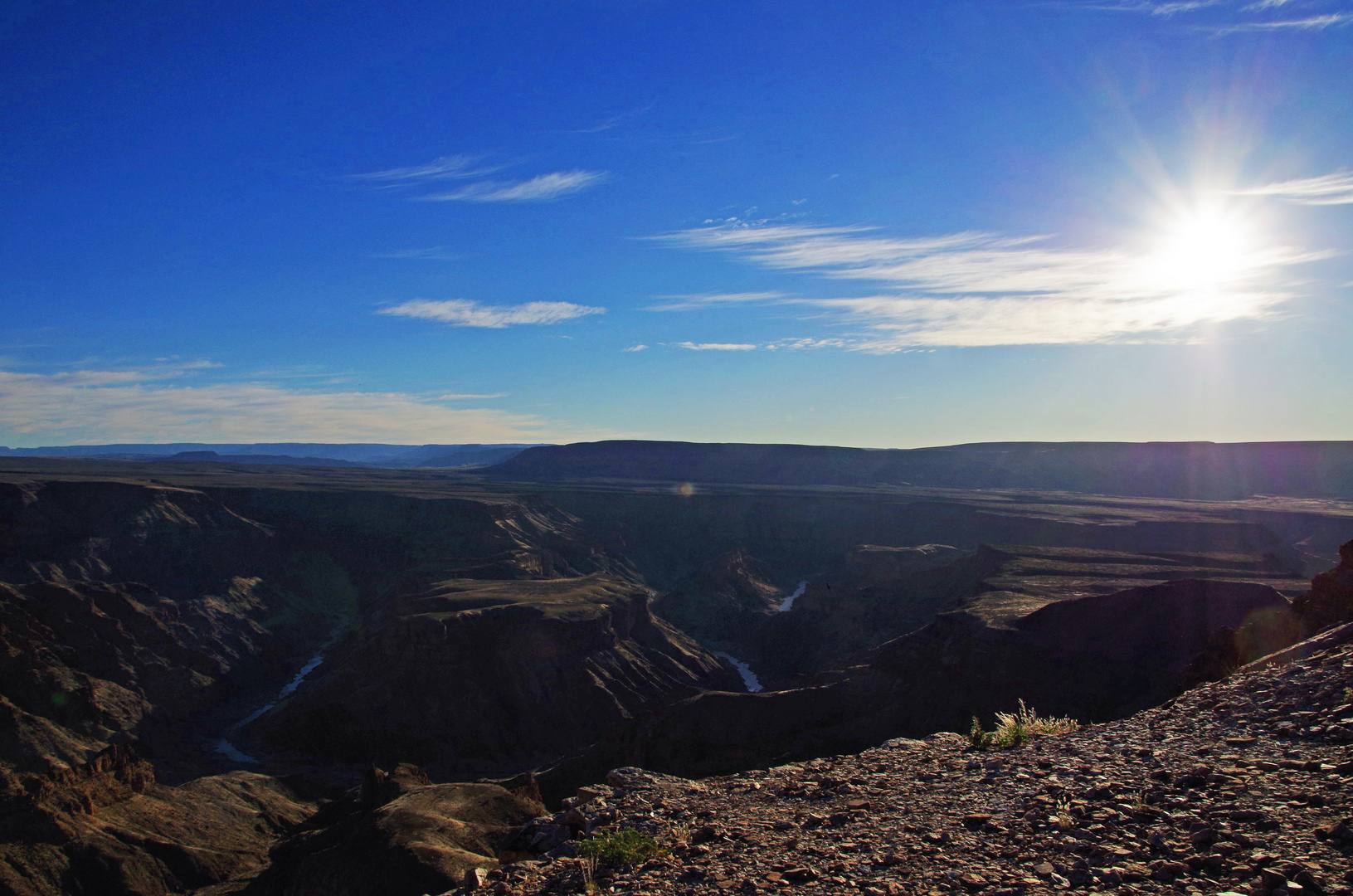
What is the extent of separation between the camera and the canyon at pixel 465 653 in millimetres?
34938

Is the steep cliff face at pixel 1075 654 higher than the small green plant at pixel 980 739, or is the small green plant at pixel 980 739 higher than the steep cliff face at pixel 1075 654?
the small green plant at pixel 980 739

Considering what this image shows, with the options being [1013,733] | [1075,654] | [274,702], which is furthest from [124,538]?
[1013,733]

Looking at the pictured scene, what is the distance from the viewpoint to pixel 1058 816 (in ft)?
27.4

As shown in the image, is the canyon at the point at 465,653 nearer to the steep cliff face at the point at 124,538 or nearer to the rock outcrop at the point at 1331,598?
the rock outcrop at the point at 1331,598

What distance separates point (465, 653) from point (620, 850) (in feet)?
190

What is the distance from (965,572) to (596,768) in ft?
186

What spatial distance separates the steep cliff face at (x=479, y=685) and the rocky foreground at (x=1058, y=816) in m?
49.8

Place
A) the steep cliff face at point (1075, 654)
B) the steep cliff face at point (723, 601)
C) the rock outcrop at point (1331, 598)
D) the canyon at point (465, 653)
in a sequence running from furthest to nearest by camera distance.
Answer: the steep cliff face at point (723, 601)
the steep cliff face at point (1075, 654)
the canyon at point (465, 653)
the rock outcrop at point (1331, 598)

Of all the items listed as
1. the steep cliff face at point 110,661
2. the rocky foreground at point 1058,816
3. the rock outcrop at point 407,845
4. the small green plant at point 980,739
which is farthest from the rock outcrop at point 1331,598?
the steep cliff face at point 110,661

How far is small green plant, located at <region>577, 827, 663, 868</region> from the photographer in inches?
366

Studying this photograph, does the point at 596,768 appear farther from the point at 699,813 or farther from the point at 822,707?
the point at 699,813

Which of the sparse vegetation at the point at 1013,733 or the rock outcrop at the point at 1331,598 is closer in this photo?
the sparse vegetation at the point at 1013,733

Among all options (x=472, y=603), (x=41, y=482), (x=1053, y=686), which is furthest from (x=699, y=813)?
(x=41, y=482)

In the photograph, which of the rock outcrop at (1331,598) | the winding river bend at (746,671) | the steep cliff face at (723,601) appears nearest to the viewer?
the rock outcrop at (1331,598)
